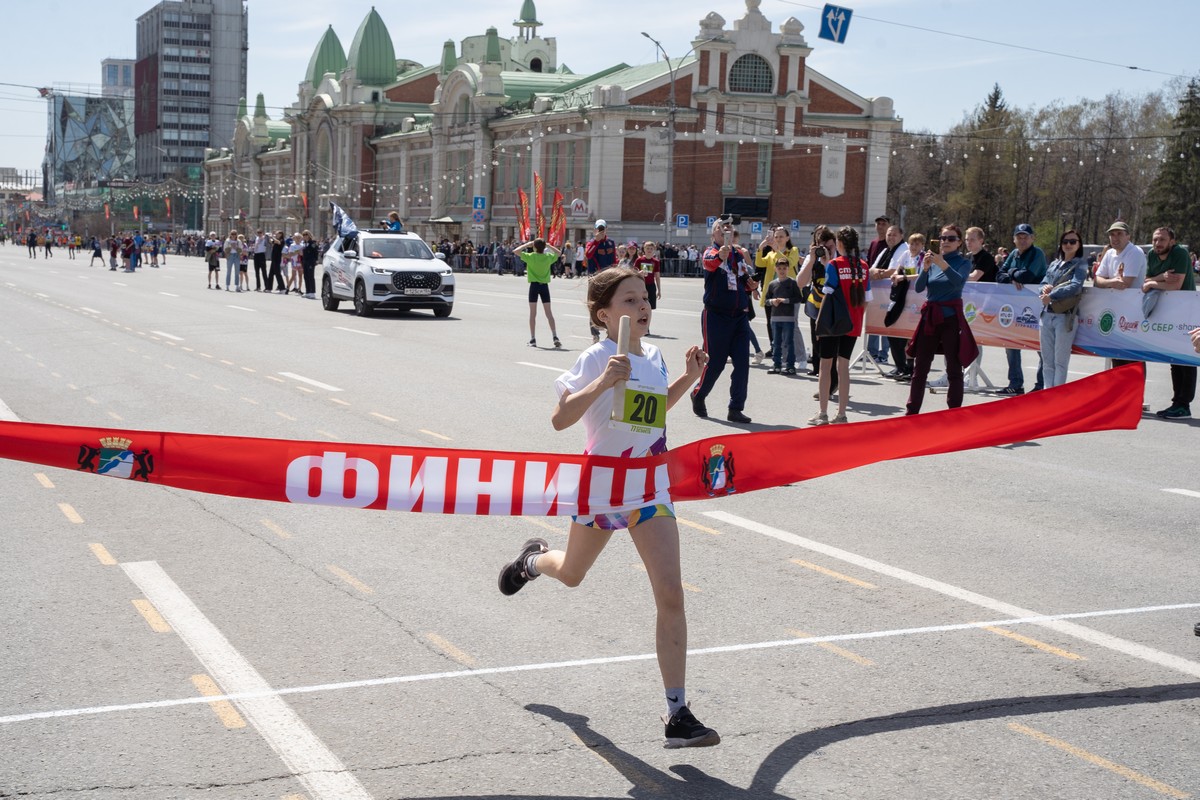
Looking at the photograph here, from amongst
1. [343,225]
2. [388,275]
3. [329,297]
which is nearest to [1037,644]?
[388,275]

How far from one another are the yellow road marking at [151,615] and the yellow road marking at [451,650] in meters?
1.16

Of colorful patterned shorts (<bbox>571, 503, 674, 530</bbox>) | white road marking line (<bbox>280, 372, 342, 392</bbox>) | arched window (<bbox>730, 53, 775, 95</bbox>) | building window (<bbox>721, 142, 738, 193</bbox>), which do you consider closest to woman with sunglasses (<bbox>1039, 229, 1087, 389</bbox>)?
white road marking line (<bbox>280, 372, 342, 392</bbox>)

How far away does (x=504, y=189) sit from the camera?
80.2 metres

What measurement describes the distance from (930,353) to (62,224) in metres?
198

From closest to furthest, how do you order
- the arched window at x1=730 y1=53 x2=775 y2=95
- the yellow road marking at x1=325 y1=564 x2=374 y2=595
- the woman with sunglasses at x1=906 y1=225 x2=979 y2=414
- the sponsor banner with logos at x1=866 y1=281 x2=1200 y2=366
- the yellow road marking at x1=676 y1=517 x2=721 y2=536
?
the yellow road marking at x1=325 y1=564 x2=374 y2=595, the yellow road marking at x1=676 y1=517 x2=721 y2=536, the woman with sunglasses at x1=906 y1=225 x2=979 y2=414, the sponsor banner with logos at x1=866 y1=281 x2=1200 y2=366, the arched window at x1=730 y1=53 x2=775 y2=95

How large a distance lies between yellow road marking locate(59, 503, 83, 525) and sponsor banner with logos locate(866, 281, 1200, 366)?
31.3 feet

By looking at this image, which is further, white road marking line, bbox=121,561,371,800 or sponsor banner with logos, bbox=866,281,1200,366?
sponsor banner with logos, bbox=866,281,1200,366

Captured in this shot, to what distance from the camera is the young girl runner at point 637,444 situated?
181 inches

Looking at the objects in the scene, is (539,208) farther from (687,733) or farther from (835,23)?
(687,733)

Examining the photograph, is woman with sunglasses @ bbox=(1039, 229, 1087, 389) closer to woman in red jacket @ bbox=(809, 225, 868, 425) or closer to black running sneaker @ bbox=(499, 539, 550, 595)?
woman in red jacket @ bbox=(809, 225, 868, 425)

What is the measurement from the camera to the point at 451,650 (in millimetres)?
5684

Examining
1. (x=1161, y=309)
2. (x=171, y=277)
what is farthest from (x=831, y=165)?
(x=1161, y=309)

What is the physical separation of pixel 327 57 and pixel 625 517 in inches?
4497

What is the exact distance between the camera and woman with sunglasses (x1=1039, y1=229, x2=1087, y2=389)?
1459 cm
